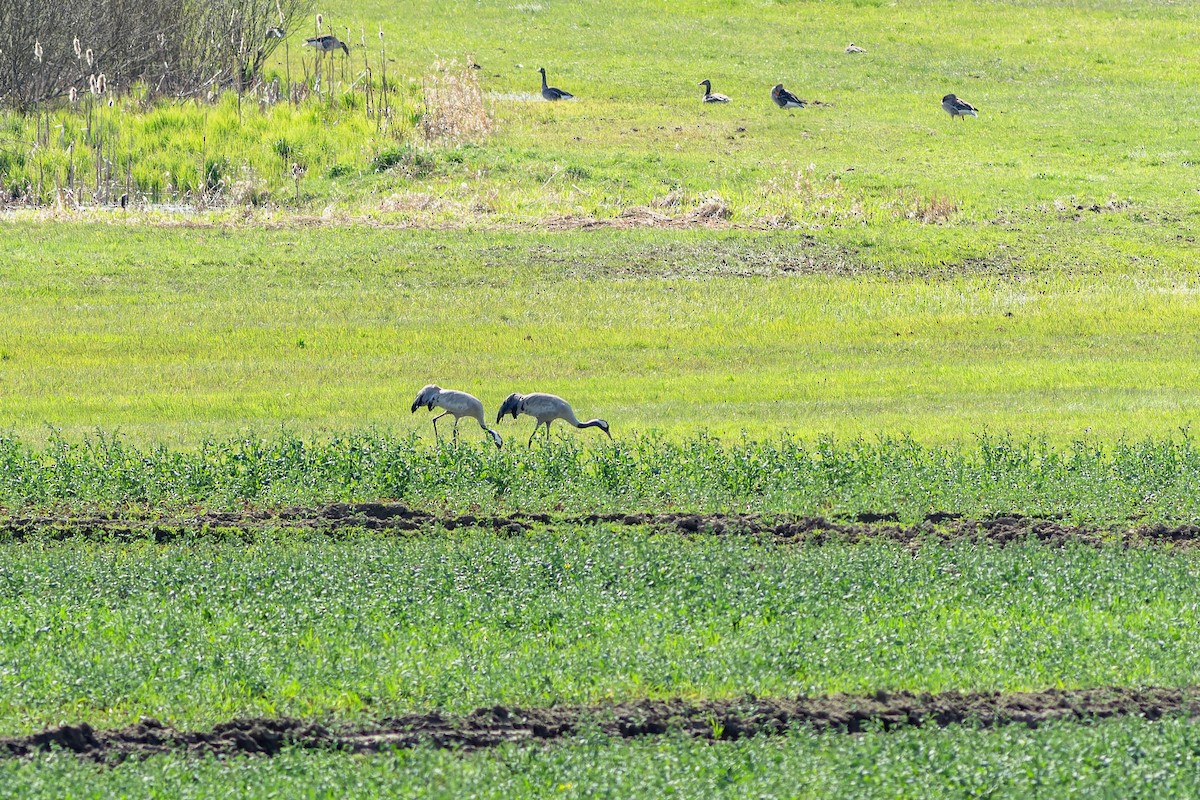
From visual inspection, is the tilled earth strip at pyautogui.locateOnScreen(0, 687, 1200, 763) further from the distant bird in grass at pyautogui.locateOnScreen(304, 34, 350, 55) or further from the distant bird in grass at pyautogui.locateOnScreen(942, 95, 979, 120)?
the distant bird in grass at pyautogui.locateOnScreen(304, 34, 350, 55)

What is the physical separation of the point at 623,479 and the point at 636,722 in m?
6.96

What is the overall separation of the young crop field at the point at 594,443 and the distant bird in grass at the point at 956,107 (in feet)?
2.18

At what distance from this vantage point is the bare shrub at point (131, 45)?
145ft

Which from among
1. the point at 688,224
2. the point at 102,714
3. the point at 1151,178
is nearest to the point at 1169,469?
the point at 102,714

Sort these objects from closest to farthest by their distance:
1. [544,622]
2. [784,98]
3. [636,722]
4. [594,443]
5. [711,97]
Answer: [636,722]
[544,622]
[594,443]
[784,98]
[711,97]

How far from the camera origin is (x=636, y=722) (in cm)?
1071

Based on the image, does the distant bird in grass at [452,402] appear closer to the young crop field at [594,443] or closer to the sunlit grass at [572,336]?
the young crop field at [594,443]

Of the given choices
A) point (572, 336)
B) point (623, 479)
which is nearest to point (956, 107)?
point (572, 336)

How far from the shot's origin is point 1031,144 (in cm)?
4488

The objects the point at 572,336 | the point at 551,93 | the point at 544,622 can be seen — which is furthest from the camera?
the point at 551,93

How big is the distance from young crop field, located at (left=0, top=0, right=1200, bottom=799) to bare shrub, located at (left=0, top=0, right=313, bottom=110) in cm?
80

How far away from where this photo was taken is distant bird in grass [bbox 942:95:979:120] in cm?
4628

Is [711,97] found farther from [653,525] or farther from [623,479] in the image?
[653,525]

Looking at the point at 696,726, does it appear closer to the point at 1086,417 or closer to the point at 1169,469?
the point at 1169,469
